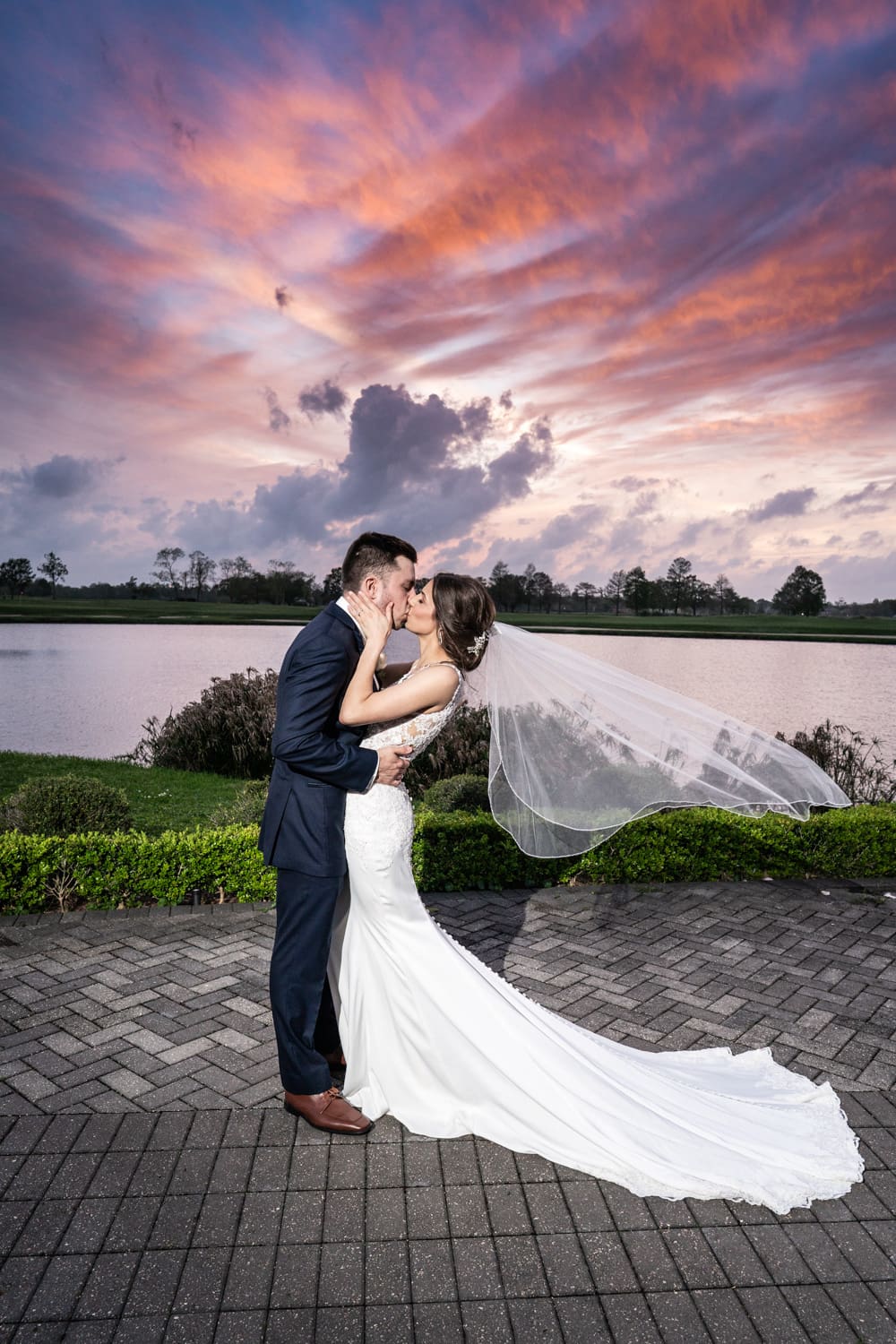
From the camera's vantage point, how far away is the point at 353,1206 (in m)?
3.18

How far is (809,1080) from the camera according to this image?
4.13 metres

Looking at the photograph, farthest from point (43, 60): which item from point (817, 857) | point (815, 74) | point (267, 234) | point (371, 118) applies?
point (817, 857)

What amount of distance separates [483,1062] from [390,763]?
141cm

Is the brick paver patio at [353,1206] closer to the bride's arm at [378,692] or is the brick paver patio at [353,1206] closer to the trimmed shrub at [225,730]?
the bride's arm at [378,692]

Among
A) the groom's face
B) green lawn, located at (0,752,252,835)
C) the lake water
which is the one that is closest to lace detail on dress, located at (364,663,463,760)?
the groom's face

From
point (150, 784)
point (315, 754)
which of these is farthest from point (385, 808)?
point (150, 784)

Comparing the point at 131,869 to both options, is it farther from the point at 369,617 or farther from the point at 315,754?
the point at 369,617

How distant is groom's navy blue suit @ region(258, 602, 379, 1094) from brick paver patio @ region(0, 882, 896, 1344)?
0.53 metres

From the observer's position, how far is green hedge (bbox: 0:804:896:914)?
6363 mm

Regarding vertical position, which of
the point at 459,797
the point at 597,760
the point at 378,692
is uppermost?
the point at 378,692

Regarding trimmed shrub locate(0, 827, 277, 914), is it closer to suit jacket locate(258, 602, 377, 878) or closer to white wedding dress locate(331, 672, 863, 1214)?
white wedding dress locate(331, 672, 863, 1214)

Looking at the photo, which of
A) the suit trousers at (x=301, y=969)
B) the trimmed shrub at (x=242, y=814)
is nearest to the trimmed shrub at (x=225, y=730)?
the trimmed shrub at (x=242, y=814)

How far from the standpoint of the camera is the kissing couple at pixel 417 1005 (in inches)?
135

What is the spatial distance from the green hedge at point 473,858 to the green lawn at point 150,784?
2.74m
